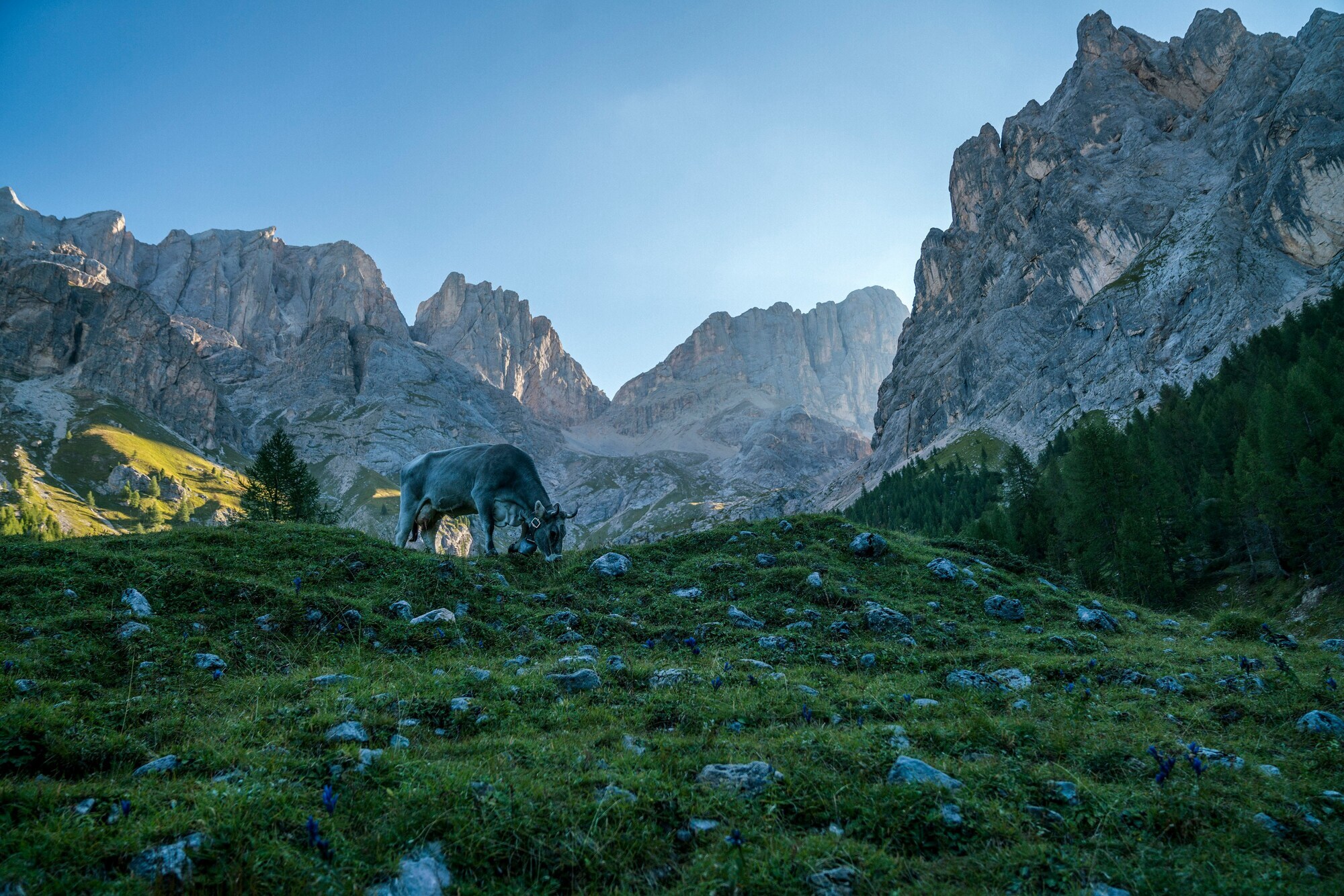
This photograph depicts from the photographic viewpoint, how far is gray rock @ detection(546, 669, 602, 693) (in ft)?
30.8

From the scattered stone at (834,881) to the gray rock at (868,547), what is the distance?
16121 millimetres

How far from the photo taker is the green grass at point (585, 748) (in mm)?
4727

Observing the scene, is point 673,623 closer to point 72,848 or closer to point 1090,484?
point 72,848

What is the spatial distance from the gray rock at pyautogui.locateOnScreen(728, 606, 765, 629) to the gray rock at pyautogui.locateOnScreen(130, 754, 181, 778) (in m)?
10.2

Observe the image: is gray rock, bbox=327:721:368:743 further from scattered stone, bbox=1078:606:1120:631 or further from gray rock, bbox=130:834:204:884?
scattered stone, bbox=1078:606:1120:631

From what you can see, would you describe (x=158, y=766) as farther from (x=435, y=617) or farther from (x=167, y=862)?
(x=435, y=617)

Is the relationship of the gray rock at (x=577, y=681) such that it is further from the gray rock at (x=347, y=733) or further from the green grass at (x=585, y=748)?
the gray rock at (x=347, y=733)

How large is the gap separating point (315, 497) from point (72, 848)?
2344 inches

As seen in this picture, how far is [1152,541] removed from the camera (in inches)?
1762

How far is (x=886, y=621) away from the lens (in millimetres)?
14391

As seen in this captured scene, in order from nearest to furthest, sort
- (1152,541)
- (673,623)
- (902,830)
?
(902,830), (673,623), (1152,541)

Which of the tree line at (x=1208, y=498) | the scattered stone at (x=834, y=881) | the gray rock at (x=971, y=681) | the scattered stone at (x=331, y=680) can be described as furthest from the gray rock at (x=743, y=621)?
the tree line at (x=1208, y=498)

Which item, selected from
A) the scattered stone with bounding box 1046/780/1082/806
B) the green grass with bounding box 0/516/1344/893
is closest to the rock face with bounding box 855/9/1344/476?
the green grass with bounding box 0/516/1344/893

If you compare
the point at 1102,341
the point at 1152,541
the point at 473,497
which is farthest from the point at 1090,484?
the point at 1102,341
